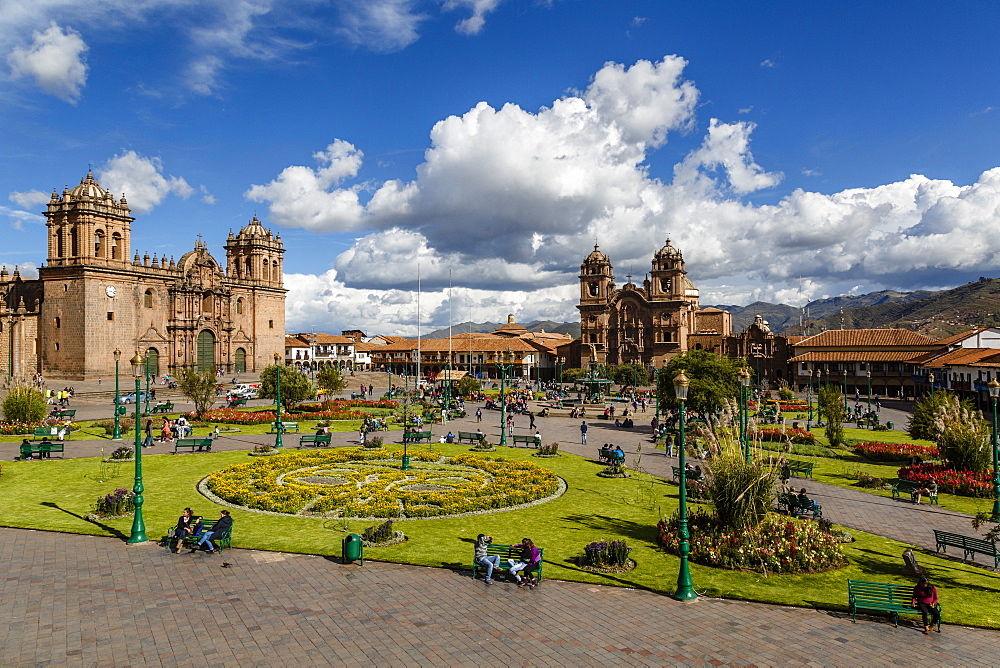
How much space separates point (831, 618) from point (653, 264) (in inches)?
3476

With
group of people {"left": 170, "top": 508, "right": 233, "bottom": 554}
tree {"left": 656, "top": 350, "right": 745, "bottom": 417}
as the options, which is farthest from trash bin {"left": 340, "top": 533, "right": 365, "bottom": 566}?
tree {"left": 656, "top": 350, "right": 745, "bottom": 417}

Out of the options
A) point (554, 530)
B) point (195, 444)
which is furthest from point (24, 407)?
point (554, 530)

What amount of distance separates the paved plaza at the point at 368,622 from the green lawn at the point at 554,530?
2.22 ft

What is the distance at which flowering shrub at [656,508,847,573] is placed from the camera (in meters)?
13.9

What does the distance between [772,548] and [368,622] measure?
8.97m

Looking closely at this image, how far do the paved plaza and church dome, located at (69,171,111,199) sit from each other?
198ft

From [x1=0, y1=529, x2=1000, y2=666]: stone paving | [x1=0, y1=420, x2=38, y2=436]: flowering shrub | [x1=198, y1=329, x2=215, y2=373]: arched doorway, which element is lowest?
[x1=0, y1=529, x2=1000, y2=666]: stone paving

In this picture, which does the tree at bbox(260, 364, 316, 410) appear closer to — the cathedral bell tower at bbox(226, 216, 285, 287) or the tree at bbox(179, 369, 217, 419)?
the tree at bbox(179, 369, 217, 419)

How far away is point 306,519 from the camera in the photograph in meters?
17.5

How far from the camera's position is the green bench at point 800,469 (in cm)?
2488

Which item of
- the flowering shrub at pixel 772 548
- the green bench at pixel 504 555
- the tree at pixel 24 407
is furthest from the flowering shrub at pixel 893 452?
the tree at pixel 24 407

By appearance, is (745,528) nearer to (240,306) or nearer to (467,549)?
(467,549)

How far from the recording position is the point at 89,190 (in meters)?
63.9

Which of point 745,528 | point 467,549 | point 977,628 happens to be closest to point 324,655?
point 467,549
